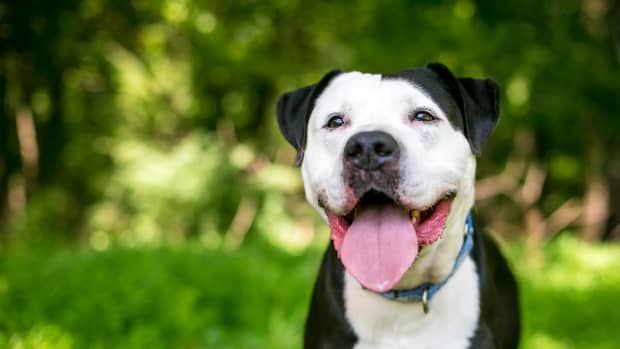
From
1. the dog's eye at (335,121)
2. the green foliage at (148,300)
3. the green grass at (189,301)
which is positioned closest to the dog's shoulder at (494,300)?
the dog's eye at (335,121)

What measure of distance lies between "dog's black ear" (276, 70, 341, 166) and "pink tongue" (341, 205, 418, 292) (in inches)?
19.3

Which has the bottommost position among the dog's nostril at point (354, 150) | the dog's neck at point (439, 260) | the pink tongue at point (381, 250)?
the dog's neck at point (439, 260)

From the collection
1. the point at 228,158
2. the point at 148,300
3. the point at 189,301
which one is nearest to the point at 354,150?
the point at 189,301

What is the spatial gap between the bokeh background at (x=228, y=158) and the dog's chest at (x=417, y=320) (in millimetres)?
2056

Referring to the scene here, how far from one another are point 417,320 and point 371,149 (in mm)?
727

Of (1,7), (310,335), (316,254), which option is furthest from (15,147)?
(310,335)

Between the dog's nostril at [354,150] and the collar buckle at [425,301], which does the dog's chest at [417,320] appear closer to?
the collar buckle at [425,301]

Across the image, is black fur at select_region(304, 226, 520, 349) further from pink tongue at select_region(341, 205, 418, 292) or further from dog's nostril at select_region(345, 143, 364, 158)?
dog's nostril at select_region(345, 143, 364, 158)

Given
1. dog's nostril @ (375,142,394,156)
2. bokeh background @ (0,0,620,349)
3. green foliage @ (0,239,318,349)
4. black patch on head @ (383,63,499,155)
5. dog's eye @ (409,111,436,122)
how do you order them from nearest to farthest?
dog's nostril @ (375,142,394,156) → dog's eye @ (409,111,436,122) → black patch on head @ (383,63,499,155) → green foliage @ (0,239,318,349) → bokeh background @ (0,0,620,349)

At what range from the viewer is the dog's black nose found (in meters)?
2.27

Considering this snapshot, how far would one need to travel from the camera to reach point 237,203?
14.2 metres

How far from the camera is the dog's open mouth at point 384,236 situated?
7.93ft

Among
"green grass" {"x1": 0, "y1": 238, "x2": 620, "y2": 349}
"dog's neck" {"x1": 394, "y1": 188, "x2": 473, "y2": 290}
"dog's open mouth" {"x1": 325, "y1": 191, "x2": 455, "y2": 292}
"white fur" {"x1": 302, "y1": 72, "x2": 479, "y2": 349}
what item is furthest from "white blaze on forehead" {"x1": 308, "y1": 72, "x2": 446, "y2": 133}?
"green grass" {"x1": 0, "y1": 238, "x2": 620, "y2": 349}

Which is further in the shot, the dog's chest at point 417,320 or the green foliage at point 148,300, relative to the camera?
the green foliage at point 148,300
